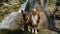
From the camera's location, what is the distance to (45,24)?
540 inches

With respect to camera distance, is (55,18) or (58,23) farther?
(55,18)

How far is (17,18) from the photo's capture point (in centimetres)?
1389

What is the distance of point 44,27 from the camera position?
1330 centimetres

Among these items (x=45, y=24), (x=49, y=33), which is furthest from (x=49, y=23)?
(x=49, y=33)

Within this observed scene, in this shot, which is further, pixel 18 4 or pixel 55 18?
pixel 18 4

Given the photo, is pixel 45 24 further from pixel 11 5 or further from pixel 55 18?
pixel 11 5

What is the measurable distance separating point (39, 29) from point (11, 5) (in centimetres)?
1030

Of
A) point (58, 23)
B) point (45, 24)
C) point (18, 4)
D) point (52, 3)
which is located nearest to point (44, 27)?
point (45, 24)

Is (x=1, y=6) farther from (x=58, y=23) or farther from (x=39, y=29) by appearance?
(x=39, y=29)

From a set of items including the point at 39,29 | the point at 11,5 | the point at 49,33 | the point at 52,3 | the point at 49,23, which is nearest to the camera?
the point at 49,33

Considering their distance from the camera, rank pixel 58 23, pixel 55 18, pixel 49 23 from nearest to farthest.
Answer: pixel 49 23
pixel 58 23
pixel 55 18

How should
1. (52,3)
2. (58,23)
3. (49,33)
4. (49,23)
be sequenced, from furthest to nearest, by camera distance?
1. (52,3)
2. (58,23)
3. (49,23)
4. (49,33)

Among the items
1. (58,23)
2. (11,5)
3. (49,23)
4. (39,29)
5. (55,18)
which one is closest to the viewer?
(39,29)

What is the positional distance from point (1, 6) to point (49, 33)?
11.4 meters
